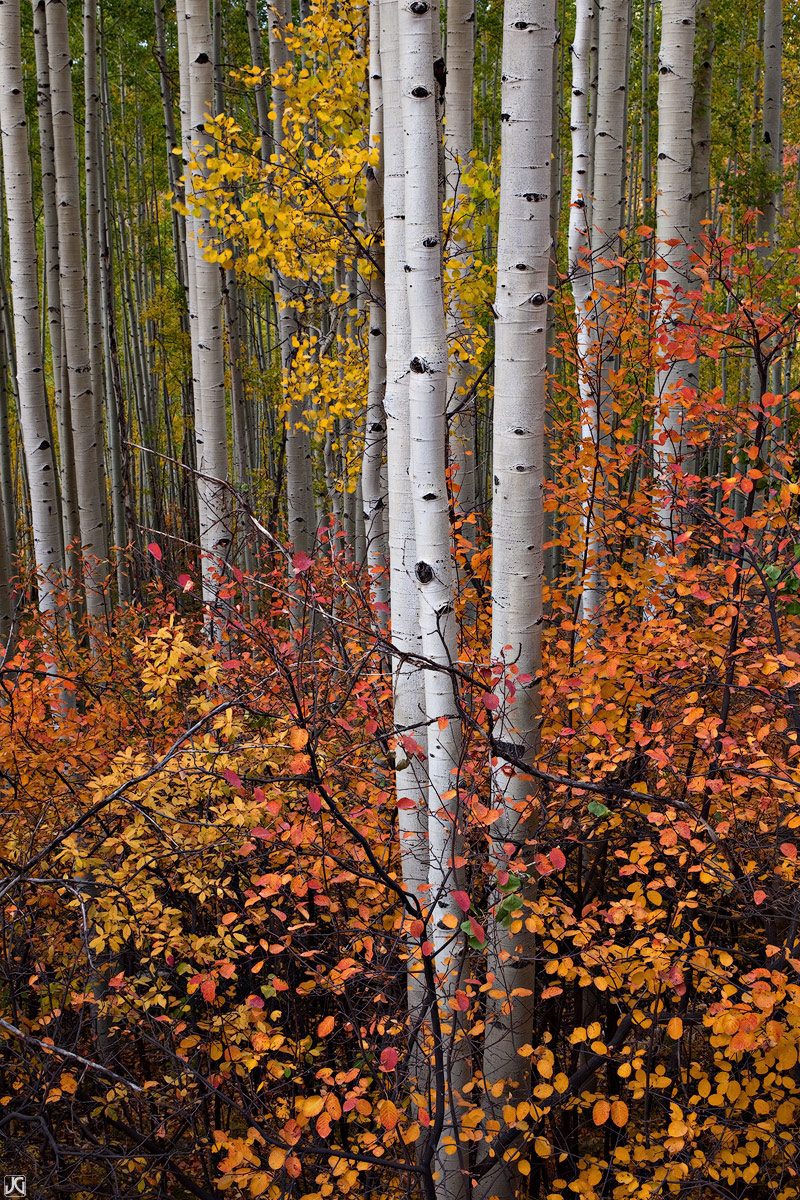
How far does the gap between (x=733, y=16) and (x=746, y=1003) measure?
50.0ft

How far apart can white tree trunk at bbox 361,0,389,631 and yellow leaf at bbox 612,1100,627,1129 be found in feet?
8.67

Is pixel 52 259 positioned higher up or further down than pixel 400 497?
higher up

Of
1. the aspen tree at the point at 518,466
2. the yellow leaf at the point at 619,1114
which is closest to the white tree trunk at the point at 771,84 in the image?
the aspen tree at the point at 518,466

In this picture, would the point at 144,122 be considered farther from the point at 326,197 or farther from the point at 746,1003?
the point at 746,1003

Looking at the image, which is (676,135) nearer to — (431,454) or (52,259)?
(431,454)

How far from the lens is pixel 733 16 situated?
43.0 ft

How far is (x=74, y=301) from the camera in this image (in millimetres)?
6203

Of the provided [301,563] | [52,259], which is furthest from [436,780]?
[52,259]

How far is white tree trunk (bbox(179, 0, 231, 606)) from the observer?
17.2 ft

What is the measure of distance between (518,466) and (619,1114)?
7.06ft

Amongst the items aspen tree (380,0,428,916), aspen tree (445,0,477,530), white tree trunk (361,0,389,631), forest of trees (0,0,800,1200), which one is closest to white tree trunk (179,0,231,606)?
forest of trees (0,0,800,1200)

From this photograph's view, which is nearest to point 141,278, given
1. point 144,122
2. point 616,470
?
point 144,122

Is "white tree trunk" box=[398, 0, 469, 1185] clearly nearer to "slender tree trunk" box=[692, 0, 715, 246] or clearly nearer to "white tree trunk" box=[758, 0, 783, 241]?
"slender tree trunk" box=[692, 0, 715, 246]

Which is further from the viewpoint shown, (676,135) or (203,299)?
(203,299)
